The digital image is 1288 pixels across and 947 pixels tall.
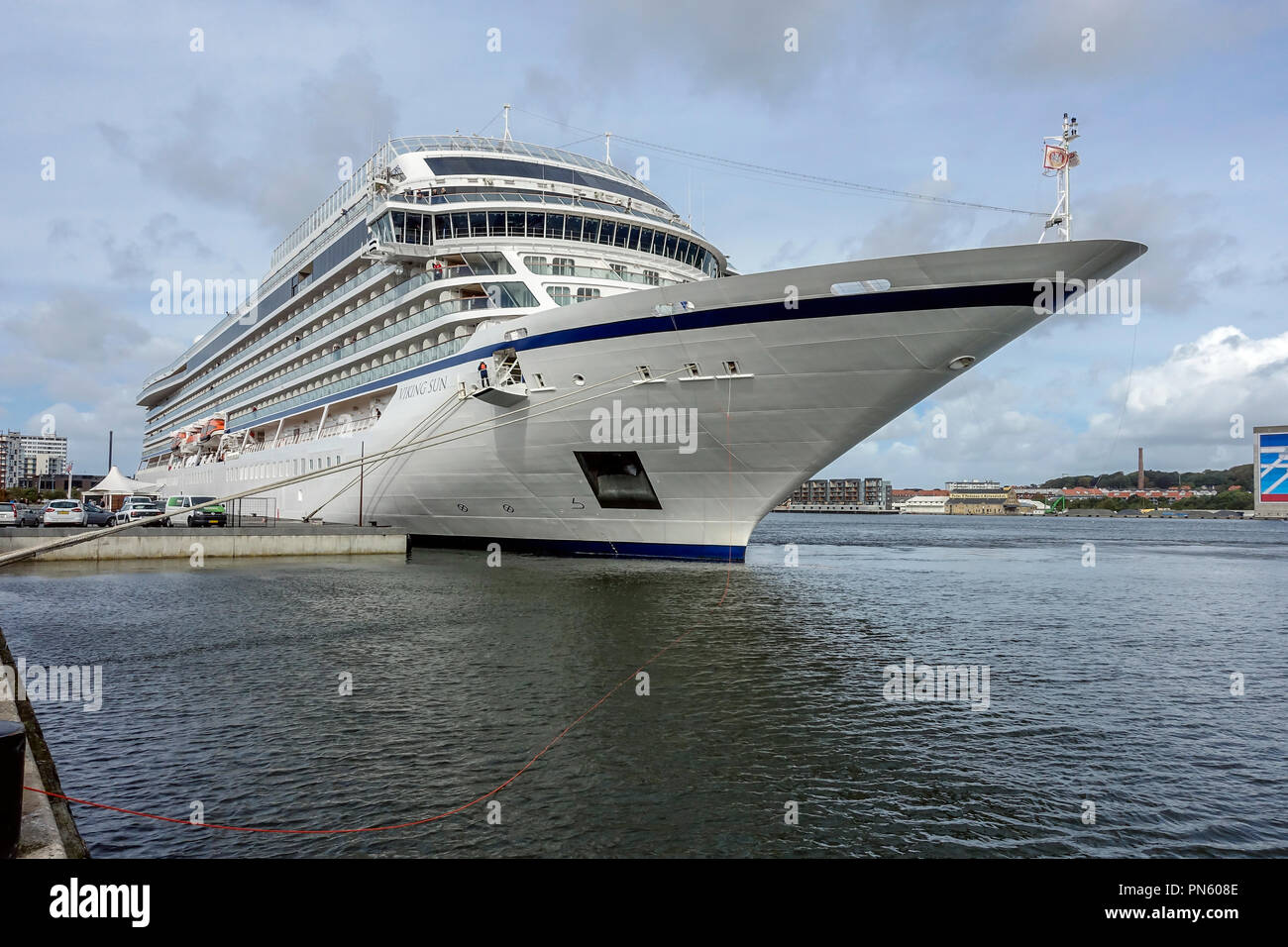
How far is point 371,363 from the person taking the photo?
3356 centimetres

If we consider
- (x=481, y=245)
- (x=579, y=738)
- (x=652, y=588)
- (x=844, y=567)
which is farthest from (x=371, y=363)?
(x=579, y=738)

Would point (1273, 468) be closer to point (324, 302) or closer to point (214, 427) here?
point (324, 302)

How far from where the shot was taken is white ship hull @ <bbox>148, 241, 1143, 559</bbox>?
57.3 feet

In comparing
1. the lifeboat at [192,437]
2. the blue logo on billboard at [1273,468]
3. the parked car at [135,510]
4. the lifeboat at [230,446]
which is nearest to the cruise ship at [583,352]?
the parked car at [135,510]

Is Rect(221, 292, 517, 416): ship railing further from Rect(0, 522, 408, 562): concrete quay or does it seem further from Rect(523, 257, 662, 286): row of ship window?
Rect(0, 522, 408, 562): concrete quay

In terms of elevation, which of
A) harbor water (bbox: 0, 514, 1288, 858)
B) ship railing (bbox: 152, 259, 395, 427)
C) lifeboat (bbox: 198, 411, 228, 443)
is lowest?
harbor water (bbox: 0, 514, 1288, 858)

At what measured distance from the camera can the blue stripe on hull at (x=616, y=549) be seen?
23625 millimetres

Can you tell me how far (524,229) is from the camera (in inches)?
1101

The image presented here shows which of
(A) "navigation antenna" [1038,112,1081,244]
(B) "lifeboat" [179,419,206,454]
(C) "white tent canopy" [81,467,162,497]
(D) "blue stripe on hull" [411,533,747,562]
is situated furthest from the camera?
(C) "white tent canopy" [81,467,162,497]

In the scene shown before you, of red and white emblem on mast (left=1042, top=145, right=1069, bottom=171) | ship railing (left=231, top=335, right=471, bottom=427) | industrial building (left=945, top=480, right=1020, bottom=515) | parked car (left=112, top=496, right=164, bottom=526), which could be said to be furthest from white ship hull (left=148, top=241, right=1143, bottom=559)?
industrial building (left=945, top=480, right=1020, bottom=515)

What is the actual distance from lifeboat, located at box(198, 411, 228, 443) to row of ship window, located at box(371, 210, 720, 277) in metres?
28.0

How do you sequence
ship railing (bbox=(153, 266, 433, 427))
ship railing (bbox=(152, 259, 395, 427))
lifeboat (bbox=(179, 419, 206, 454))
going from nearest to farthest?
ship railing (bbox=(153, 266, 433, 427)) → ship railing (bbox=(152, 259, 395, 427)) → lifeboat (bbox=(179, 419, 206, 454))
